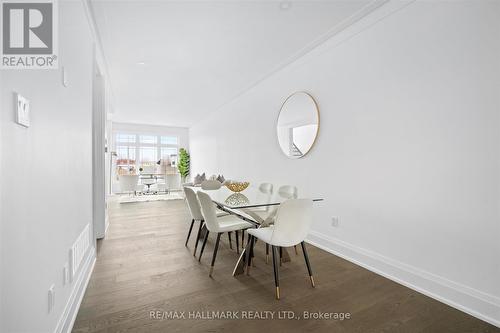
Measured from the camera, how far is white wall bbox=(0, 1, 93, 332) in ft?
2.98

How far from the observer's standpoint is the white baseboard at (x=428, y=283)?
1751mm

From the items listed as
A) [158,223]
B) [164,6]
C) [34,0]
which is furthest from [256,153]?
[34,0]

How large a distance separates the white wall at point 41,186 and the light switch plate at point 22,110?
0.03 m

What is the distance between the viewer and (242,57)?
375 cm

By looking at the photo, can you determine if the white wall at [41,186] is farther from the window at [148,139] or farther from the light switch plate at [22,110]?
the window at [148,139]

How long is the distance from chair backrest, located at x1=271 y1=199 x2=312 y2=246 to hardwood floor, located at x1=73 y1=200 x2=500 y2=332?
0.48 metres

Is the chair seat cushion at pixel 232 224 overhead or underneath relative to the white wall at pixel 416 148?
underneath

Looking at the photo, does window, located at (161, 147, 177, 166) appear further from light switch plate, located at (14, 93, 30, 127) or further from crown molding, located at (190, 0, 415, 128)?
light switch plate, located at (14, 93, 30, 127)

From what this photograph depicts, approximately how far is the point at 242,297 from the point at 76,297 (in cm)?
131

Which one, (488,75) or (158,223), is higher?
(488,75)

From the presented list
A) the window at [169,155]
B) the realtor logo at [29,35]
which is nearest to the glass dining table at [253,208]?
the realtor logo at [29,35]

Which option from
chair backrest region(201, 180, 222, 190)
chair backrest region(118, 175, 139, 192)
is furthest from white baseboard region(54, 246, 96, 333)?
chair backrest region(118, 175, 139, 192)

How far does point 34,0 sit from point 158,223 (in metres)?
3.85

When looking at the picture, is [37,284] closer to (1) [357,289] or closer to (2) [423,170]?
(1) [357,289]
